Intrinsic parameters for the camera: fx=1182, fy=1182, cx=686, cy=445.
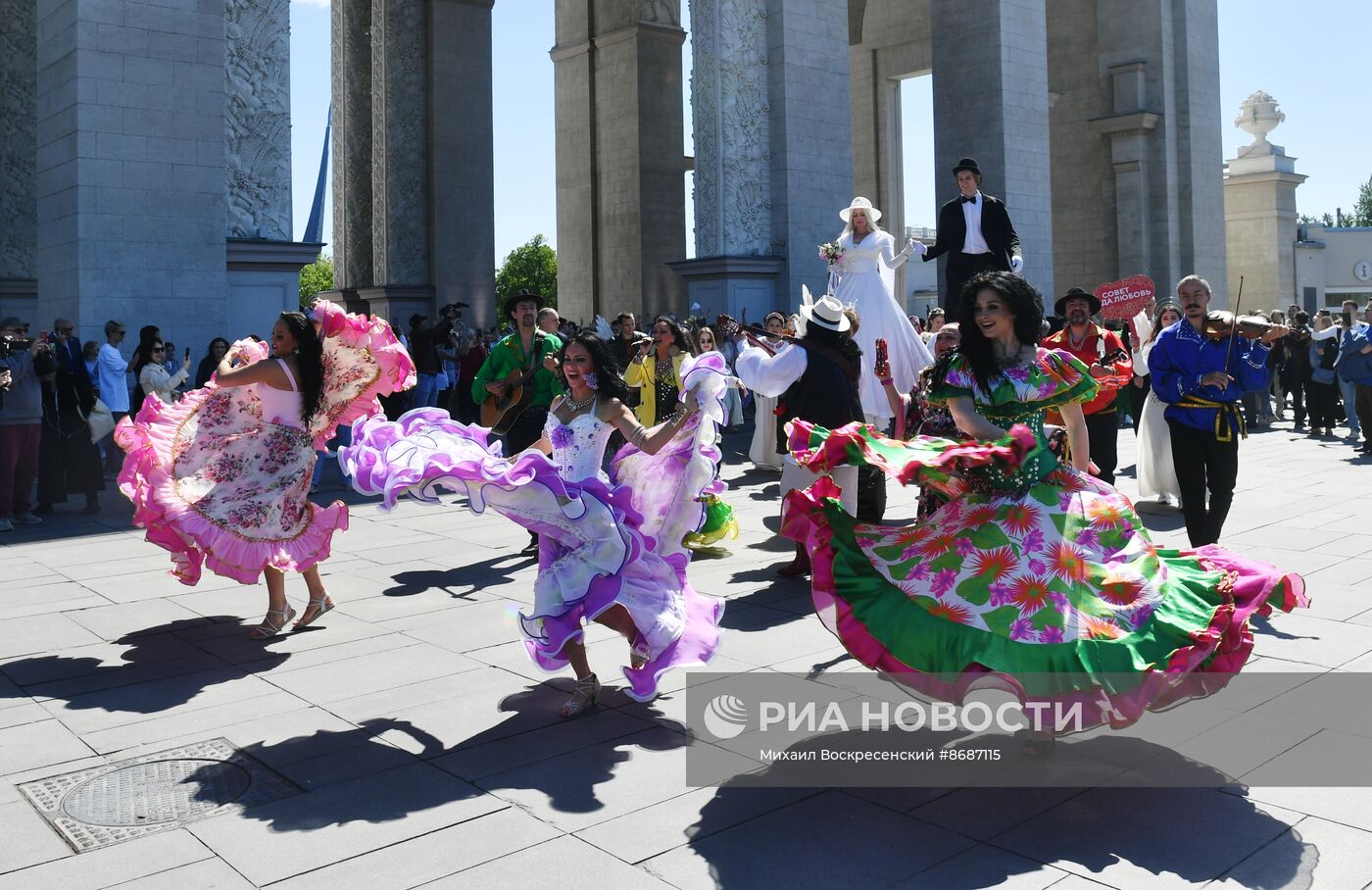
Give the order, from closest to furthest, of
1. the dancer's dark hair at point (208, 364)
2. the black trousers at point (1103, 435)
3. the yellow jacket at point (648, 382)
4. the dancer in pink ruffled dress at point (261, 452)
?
the dancer in pink ruffled dress at point (261, 452)
the black trousers at point (1103, 435)
the yellow jacket at point (648, 382)
the dancer's dark hair at point (208, 364)

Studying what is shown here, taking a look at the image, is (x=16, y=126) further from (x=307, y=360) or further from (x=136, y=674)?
(x=136, y=674)

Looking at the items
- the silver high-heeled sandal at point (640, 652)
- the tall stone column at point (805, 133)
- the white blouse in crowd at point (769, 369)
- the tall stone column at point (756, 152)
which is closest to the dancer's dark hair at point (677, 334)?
the white blouse in crowd at point (769, 369)

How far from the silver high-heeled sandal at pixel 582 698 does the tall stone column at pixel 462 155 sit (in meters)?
19.3

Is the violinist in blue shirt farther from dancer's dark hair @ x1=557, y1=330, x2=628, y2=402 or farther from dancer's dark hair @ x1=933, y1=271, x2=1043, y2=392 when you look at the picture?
dancer's dark hair @ x1=557, y1=330, x2=628, y2=402

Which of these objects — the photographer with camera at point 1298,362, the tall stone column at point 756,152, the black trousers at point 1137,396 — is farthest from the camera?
the photographer with camera at point 1298,362

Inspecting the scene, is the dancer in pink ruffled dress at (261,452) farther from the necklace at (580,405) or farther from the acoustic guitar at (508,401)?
the necklace at (580,405)

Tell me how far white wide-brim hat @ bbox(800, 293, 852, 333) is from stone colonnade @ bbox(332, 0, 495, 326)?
54.9 feet

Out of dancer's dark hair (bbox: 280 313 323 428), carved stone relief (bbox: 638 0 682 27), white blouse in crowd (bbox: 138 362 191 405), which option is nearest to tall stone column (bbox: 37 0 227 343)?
white blouse in crowd (bbox: 138 362 191 405)

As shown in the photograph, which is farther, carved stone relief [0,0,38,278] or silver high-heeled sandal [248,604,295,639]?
carved stone relief [0,0,38,278]

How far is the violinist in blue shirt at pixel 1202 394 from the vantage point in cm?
726

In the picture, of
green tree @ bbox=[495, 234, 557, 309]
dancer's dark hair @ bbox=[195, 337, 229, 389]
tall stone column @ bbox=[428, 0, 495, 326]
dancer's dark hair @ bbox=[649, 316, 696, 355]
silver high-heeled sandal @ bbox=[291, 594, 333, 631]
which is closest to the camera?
→ silver high-heeled sandal @ bbox=[291, 594, 333, 631]

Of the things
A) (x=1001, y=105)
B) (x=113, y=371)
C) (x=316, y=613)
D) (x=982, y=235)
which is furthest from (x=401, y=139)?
(x=316, y=613)

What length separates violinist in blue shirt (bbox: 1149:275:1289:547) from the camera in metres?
7.26

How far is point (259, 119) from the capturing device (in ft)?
46.8
